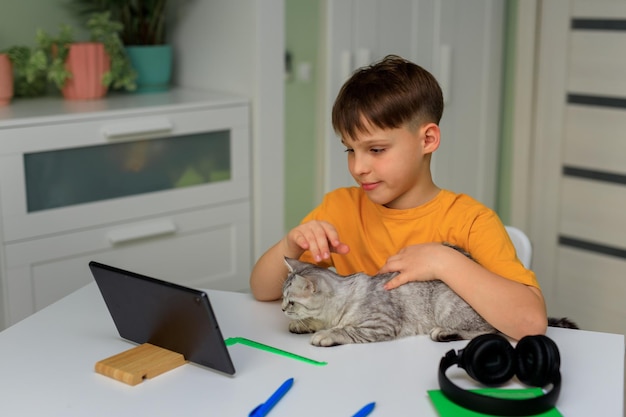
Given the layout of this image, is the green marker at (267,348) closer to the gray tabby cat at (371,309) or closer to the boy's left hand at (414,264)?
the gray tabby cat at (371,309)

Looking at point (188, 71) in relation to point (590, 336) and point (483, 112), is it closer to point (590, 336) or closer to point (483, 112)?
point (483, 112)

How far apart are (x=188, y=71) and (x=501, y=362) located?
1.98 m

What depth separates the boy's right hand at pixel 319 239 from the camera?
4.65ft

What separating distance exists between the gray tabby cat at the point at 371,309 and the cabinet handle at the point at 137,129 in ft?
3.87

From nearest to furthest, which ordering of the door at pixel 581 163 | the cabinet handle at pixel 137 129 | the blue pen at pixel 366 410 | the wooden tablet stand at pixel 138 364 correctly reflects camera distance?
the blue pen at pixel 366 410
the wooden tablet stand at pixel 138 364
the cabinet handle at pixel 137 129
the door at pixel 581 163

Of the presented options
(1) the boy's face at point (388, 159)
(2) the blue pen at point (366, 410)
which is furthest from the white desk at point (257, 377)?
(1) the boy's face at point (388, 159)

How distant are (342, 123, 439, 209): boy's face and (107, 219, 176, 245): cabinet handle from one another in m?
1.11

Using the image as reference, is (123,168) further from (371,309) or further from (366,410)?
(366,410)

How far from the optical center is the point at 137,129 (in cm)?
245

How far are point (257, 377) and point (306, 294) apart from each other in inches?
6.5

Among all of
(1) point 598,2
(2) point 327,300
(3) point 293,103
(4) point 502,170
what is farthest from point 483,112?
(2) point 327,300

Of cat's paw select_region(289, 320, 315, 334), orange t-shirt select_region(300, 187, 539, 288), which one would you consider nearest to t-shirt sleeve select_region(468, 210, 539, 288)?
orange t-shirt select_region(300, 187, 539, 288)

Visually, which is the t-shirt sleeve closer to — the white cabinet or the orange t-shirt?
the orange t-shirt

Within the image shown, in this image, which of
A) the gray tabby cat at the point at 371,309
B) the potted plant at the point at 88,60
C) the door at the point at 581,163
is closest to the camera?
the gray tabby cat at the point at 371,309
